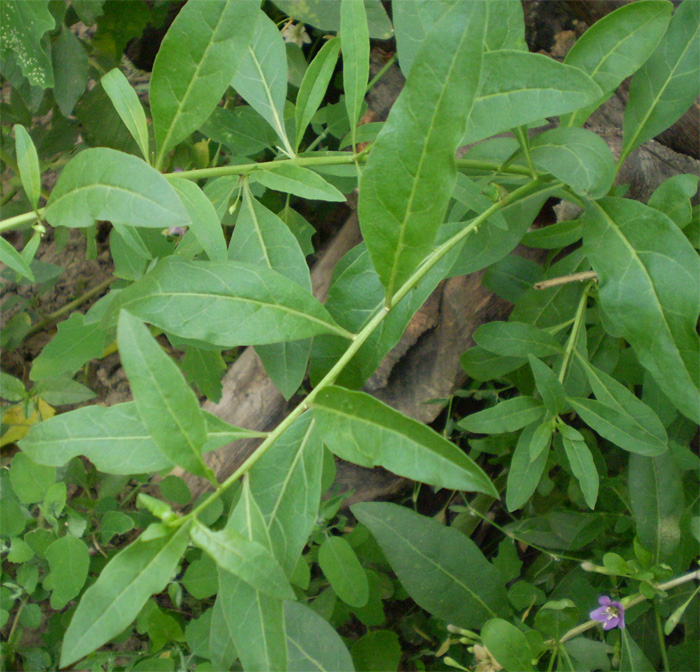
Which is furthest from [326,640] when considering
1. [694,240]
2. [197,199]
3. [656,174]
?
[656,174]

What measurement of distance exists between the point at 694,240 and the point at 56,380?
5.97ft

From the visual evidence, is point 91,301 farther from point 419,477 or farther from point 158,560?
point 419,477

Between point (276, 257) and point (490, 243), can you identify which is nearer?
point (276, 257)

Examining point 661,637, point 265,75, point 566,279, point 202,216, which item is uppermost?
point 265,75

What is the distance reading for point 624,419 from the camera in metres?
1.19

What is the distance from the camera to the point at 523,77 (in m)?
0.85

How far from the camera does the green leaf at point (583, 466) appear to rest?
1.18 meters

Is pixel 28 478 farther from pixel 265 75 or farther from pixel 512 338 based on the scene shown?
pixel 512 338

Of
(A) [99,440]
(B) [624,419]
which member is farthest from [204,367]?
(B) [624,419]

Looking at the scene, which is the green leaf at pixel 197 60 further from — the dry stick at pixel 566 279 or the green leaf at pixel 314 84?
the dry stick at pixel 566 279

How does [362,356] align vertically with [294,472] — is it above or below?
above

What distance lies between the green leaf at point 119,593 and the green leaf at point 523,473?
70 centimetres

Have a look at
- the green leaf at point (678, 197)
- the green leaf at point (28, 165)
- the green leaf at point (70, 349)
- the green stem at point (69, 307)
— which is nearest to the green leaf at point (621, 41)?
the green leaf at point (678, 197)

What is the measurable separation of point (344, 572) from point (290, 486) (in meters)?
0.63
